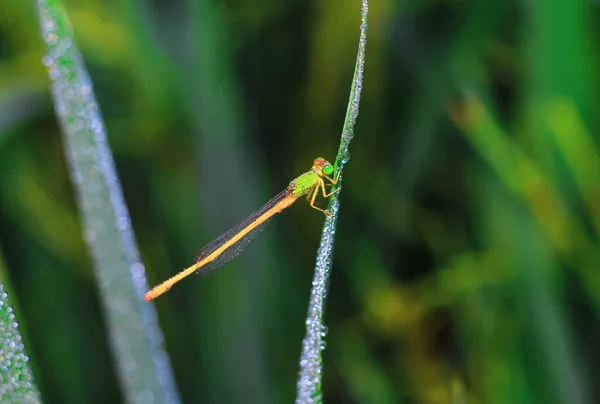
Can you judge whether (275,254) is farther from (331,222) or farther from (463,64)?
(331,222)

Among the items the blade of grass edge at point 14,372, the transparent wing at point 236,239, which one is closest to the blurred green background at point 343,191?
the transparent wing at point 236,239

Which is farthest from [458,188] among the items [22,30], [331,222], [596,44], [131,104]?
[22,30]

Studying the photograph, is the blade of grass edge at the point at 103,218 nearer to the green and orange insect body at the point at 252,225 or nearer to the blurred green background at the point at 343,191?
the green and orange insect body at the point at 252,225

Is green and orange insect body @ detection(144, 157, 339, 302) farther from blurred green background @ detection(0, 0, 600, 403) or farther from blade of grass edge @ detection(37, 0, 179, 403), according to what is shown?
blade of grass edge @ detection(37, 0, 179, 403)

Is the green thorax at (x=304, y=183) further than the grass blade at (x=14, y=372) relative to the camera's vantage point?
Yes

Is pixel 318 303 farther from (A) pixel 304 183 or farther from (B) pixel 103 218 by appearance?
(A) pixel 304 183

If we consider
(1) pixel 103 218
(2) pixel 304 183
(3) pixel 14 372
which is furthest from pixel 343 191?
(3) pixel 14 372

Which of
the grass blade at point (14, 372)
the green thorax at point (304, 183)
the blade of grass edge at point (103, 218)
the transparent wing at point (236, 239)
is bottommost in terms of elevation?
the grass blade at point (14, 372)

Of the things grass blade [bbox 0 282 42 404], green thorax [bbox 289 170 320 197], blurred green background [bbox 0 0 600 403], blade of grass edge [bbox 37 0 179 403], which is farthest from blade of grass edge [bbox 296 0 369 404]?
green thorax [bbox 289 170 320 197]
